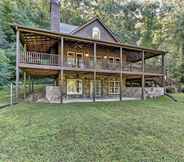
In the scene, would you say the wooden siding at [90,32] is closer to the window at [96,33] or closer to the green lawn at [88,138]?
the window at [96,33]

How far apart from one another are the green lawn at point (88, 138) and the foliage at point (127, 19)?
18.8m

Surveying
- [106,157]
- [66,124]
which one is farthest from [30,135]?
[106,157]

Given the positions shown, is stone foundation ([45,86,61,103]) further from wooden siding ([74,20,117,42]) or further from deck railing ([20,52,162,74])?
wooden siding ([74,20,117,42])

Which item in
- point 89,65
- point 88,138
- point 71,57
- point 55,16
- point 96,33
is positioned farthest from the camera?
point 96,33

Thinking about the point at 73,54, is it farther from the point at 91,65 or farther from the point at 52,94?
the point at 52,94

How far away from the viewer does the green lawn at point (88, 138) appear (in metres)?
5.17

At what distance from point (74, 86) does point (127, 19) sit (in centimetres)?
3223

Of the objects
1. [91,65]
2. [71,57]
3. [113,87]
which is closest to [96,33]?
[71,57]

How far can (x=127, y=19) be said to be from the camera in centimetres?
4388

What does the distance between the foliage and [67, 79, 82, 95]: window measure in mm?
11368

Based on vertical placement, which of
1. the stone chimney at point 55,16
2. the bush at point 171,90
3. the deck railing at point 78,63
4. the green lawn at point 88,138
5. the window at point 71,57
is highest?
the stone chimney at point 55,16

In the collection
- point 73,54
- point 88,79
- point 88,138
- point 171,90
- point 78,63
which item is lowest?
point 88,138

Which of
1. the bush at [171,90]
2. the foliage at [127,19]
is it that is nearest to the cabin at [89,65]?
the bush at [171,90]

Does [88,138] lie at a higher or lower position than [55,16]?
lower
